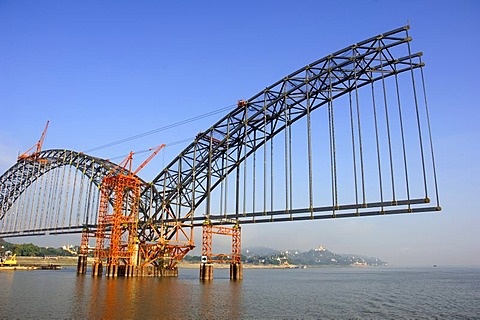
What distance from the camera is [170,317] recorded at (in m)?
29.0

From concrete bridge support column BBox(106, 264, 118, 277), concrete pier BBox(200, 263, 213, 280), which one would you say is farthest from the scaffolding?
concrete bridge support column BBox(106, 264, 118, 277)

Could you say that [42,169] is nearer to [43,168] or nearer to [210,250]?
[43,168]

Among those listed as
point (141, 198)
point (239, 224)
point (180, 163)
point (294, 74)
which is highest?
point (294, 74)

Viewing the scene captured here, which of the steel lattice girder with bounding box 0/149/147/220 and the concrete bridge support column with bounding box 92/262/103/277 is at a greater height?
the steel lattice girder with bounding box 0/149/147/220

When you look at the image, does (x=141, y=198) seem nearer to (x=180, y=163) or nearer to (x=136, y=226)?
(x=136, y=226)

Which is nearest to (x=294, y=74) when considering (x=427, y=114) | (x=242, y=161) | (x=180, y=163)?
(x=242, y=161)

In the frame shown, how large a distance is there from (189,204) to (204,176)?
5600 millimetres

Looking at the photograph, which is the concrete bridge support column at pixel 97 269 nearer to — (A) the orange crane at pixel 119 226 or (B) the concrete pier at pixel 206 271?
(A) the orange crane at pixel 119 226

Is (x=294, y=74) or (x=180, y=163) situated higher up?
(x=294, y=74)

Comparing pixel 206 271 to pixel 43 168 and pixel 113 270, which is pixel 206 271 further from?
pixel 43 168

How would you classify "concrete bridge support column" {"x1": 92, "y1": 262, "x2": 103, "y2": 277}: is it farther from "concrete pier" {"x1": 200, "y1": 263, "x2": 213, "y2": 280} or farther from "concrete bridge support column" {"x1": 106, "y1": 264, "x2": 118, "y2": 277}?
"concrete pier" {"x1": 200, "y1": 263, "x2": 213, "y2": 280}

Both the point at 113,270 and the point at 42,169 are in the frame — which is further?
the point at 42,169

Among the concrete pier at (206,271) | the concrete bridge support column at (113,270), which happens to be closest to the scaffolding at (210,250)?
the concrete pier at (206,271)

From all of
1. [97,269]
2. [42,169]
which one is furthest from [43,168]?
[97,269]
